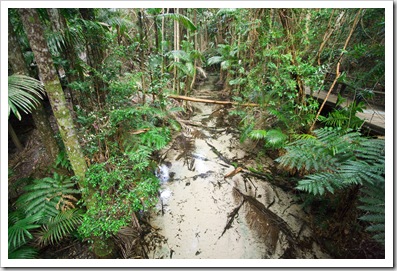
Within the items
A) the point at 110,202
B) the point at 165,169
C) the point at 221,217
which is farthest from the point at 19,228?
the point at 221,217

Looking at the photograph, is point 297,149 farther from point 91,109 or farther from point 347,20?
point 91,109

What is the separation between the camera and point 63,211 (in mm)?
2283

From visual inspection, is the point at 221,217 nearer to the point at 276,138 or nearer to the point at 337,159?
the point at 276,138

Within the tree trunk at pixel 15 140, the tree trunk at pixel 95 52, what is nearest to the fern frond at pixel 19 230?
the tree trunk at pixel 95 52

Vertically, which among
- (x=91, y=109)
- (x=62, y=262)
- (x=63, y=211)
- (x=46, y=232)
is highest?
(x=91, y=109)

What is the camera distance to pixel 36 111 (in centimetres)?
242

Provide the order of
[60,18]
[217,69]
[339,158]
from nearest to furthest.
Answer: [60,18]
[339,158]
[217,69]

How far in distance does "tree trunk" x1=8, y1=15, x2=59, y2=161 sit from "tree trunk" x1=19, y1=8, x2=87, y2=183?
0.81 metres

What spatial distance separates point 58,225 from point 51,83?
1676mm

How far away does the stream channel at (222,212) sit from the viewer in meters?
2.24

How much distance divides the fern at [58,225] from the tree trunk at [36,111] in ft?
2.96

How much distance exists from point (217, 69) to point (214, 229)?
10.9 m

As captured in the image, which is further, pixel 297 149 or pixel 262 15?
pixel 262 15

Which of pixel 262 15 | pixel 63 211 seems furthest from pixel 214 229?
pixel 262 15
